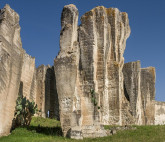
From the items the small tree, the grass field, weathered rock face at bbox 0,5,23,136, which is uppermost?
weathered rock face at bbox 0,5,23,136

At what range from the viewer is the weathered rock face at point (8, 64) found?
1630 cm

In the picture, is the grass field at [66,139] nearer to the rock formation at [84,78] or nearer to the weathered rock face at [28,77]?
the rock formation at [84,78]

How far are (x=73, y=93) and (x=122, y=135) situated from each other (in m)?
3.18

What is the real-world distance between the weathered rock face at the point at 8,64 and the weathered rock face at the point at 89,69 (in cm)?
220

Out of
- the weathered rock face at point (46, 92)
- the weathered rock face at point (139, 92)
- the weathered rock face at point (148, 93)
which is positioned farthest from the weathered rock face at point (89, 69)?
the weathered rock face at point (46, 92)

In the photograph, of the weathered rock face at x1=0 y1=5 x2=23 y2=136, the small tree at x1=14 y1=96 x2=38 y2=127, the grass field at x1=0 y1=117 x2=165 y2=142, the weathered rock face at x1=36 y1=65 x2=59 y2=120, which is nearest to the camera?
the grass field at x1=0 y1=117 x2=165 y2=142

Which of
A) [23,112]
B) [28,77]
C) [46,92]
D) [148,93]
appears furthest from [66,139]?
[148,93]

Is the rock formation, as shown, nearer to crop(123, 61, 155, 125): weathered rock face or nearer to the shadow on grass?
crop(123, 61, 155, 125): weathered rock face

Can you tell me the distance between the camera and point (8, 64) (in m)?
16.9

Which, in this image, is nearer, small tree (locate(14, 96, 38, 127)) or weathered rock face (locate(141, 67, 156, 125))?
small tree (locate(14, 96, 38, 127))

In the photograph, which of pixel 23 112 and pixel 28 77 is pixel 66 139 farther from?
pixel 28 77

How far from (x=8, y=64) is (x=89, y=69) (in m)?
4.61

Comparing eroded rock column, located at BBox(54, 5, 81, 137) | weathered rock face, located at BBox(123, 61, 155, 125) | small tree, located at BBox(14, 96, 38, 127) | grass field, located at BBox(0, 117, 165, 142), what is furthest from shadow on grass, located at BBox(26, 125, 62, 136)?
weathered rock face, located at BBox(123, 61, 155, 125)

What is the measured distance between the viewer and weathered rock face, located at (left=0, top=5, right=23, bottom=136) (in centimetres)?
1630
